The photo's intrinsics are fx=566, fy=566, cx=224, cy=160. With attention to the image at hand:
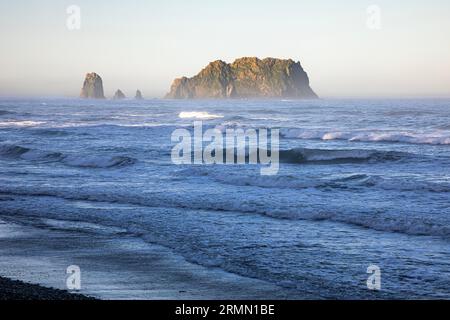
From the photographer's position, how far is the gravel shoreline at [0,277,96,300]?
7.69 meters

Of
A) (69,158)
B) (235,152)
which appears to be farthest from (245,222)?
(235,152)

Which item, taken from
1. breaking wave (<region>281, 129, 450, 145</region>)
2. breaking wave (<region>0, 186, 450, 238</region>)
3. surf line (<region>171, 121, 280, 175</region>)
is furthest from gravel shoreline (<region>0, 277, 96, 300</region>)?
breaking wave (<region>281, 129, 450, 145</region>)

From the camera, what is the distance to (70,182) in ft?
69.8

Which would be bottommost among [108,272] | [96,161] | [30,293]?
[96,161]

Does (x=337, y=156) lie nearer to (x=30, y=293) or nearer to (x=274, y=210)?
(x=274, y=210)

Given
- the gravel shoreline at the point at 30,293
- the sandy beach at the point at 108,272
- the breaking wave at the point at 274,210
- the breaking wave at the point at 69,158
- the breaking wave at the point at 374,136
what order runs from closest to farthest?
the gravel shoreline at the point at 30,293 < the sandy beach at the point at 108,272 < the breaking wave at the point at 274,210 < the breaking wave at the point at 69,158 < the breaking wave at the point at 374,136

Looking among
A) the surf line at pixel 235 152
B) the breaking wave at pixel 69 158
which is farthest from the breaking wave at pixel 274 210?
the breaking wave at pixel 69 158

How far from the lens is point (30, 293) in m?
7.90

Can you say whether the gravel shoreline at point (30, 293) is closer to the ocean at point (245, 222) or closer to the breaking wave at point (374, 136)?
the ocean at point (245, 222)

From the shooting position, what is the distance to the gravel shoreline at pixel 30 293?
769 cm
